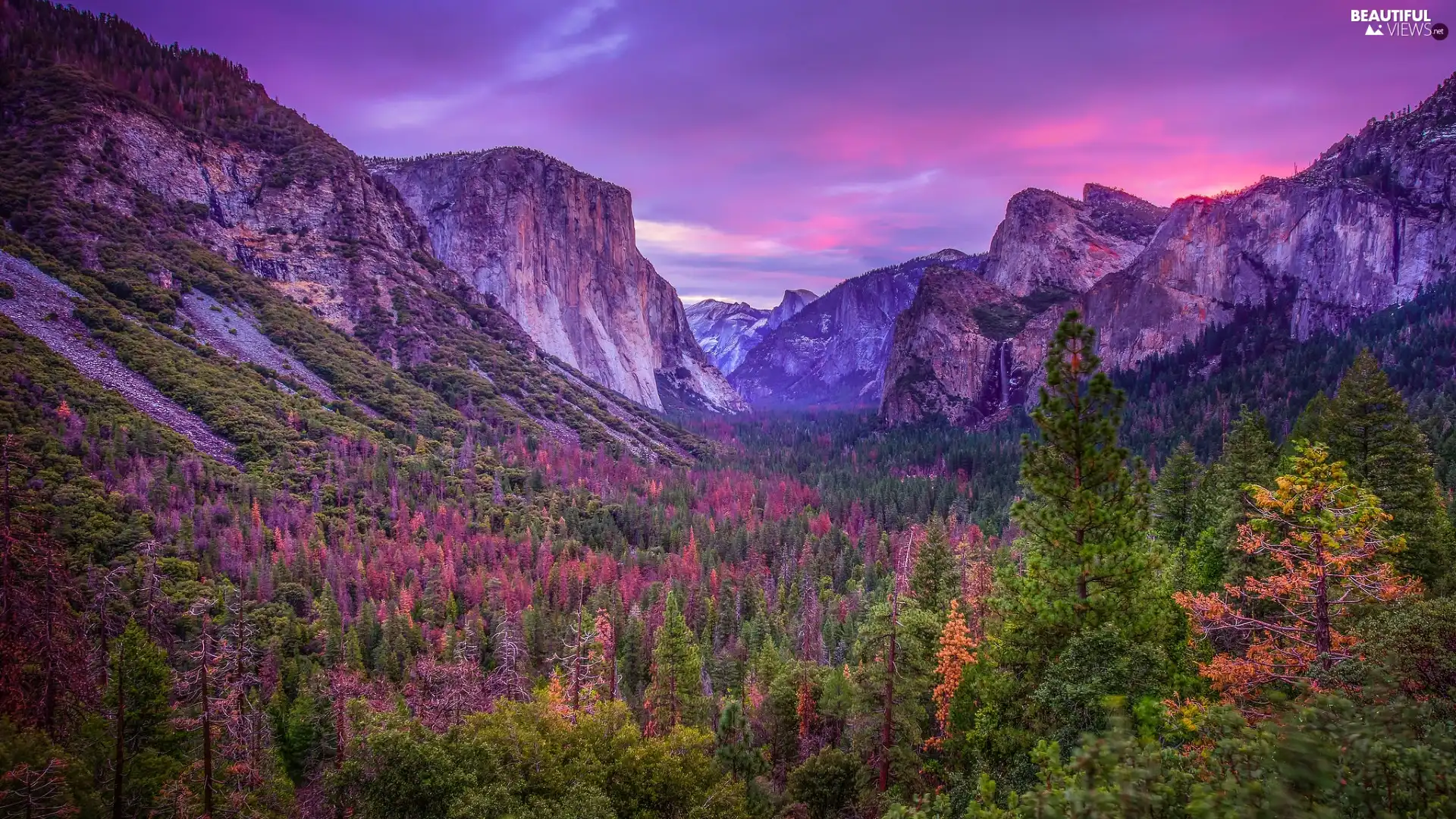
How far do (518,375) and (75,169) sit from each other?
8364cm

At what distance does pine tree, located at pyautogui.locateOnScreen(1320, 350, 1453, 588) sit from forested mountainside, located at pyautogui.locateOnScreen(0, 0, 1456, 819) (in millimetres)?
188

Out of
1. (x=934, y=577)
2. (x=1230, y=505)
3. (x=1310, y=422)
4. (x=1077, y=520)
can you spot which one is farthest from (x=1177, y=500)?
(x=1077, y=520)

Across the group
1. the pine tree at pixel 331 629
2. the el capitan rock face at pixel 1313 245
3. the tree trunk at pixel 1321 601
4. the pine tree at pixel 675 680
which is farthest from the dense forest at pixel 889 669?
the el capitan rock face at pixel 1313 245

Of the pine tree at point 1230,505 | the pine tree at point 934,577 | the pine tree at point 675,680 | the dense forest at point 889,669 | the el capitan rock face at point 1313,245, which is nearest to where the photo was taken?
the dense forest at point 889,669

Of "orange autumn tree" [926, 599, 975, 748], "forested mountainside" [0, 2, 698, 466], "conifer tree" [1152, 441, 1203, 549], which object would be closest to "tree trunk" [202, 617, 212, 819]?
"orange autumn tree" [926, 599, 975, 748]

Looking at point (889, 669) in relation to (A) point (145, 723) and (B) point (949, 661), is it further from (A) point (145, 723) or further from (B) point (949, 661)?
(A) point (145, 723)

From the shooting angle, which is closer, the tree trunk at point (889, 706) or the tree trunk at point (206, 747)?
the tree trunk at point (206, 747)

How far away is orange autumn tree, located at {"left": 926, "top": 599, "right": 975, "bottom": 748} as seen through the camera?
904 inches

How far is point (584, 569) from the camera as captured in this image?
226 feet

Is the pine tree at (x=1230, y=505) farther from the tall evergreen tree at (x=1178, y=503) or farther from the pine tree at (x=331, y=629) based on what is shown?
the pine tree at (x=331, y=629)

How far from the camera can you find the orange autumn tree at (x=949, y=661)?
75.3 feet

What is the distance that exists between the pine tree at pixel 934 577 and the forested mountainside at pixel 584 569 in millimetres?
163

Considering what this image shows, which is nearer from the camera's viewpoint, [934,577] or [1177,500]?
[934,577]

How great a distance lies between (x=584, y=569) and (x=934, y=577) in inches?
1922
